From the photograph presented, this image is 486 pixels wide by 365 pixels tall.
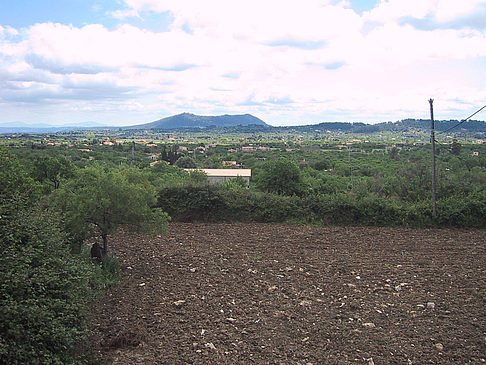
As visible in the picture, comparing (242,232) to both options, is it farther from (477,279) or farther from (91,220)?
(477,279)

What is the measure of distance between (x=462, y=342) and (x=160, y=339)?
15.6ft

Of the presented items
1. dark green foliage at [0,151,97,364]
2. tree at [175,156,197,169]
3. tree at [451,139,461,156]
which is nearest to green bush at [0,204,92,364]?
dark green foliage at [0,151,97,364]

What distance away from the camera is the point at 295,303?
25.8 feet

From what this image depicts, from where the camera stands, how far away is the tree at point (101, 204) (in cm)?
892

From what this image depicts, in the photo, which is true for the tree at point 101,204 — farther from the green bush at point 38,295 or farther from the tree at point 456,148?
the tree at point 456,148

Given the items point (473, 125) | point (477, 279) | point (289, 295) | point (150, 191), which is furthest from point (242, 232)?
point (473, 125)

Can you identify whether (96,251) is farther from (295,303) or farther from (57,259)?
(295,303)

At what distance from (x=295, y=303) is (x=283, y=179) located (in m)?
15.1

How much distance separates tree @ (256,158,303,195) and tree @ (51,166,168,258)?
13521 mm

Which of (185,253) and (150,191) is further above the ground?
(150,191)

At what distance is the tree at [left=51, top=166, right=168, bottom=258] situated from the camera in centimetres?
892

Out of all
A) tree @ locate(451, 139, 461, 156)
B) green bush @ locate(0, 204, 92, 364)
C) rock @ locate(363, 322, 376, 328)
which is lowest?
rock @ locate(363, 322, 376, 328)

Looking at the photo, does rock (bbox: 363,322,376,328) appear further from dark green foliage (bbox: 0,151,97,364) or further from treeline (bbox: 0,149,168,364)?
dark green foliage (bbox: 0,151,97,364)

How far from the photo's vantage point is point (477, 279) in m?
9.27
